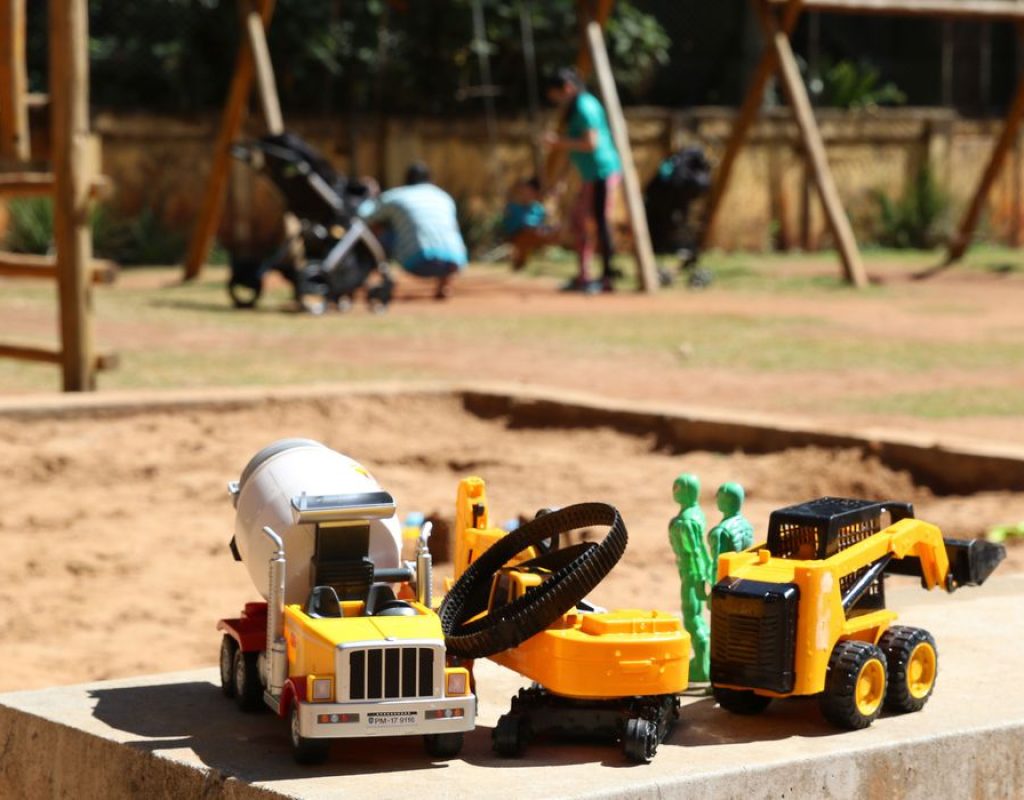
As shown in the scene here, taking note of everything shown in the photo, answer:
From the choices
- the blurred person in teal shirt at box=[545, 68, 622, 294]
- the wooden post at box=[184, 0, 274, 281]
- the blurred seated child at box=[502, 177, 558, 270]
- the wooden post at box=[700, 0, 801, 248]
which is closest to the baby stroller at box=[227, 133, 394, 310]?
the wooden post at box=[184, 0, 274, 281]

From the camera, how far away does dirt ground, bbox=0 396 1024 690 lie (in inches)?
251

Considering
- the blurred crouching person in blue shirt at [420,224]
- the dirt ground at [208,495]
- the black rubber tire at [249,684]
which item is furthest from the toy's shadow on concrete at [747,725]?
the blurred crouching person in blue shirt at [420,224]

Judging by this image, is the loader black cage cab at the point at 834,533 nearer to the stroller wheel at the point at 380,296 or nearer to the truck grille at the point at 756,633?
the truck grille at the point at 756,633

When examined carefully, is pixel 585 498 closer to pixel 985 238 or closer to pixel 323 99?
pixel 323 99

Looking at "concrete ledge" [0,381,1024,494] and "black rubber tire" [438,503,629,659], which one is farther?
"concrete ledge" [0,381,1024,494]

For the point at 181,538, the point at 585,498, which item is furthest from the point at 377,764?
the point at 585,498

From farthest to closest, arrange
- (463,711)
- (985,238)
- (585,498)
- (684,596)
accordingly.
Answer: (985,238)
(585,498)
(684,596)
(463,711)

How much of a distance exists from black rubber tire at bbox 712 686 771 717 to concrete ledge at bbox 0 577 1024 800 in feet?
0.07

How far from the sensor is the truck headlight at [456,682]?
3.99 metres

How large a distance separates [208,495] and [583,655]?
459 centimetres

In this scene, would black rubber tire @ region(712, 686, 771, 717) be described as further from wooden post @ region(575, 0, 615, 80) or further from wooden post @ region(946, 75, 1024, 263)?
wooden post @ region(946, 75, 1024, 263)

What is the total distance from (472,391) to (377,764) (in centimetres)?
623

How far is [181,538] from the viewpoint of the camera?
300 inches

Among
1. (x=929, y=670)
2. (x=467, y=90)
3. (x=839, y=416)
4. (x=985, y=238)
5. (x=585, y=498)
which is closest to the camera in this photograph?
(x=929, y=670)
